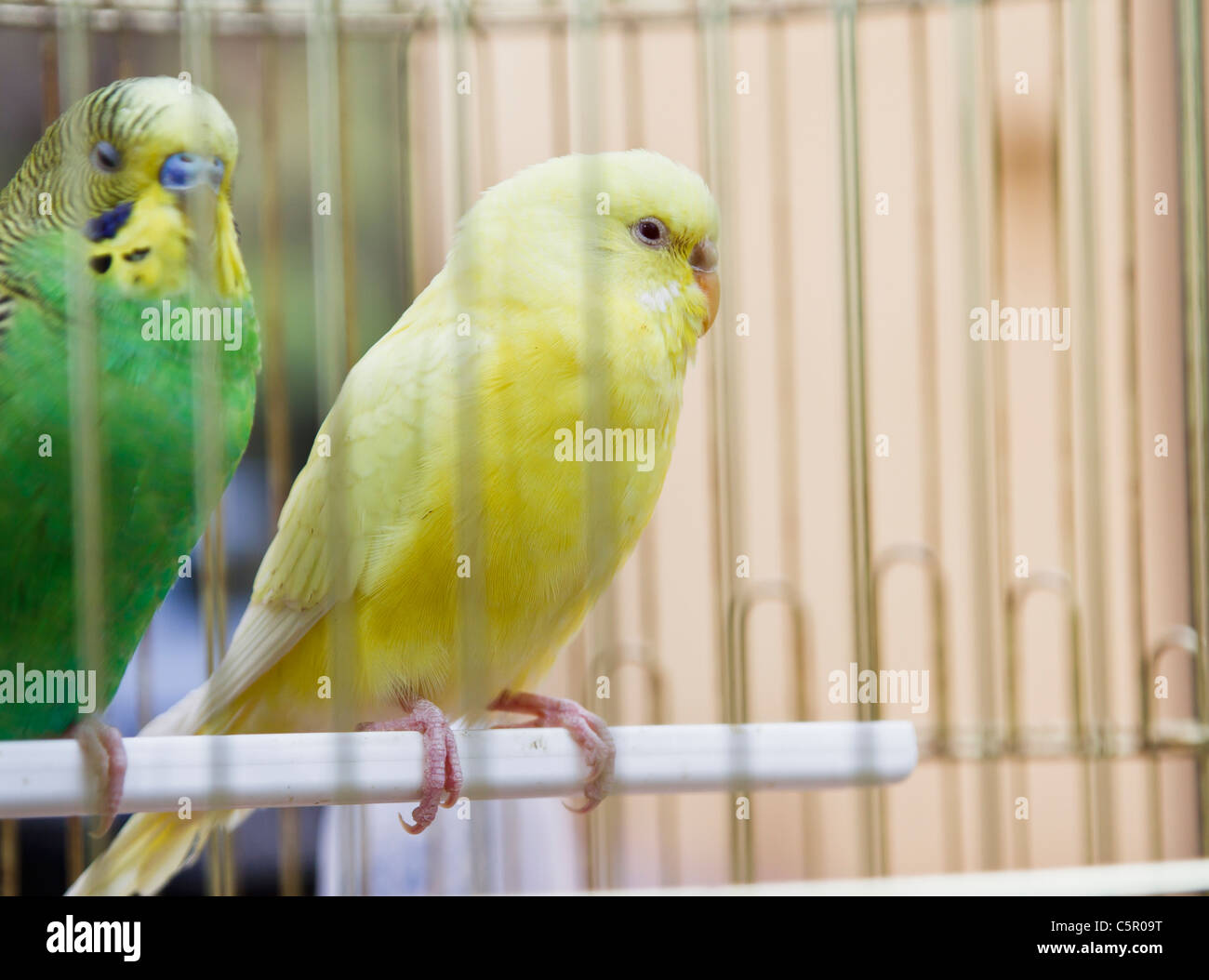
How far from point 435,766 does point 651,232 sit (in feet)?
1.79

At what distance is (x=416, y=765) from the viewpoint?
848mm

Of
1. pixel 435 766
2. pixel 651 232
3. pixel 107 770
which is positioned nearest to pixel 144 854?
pixel 107 770

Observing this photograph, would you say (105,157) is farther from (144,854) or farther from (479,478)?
(144,854)

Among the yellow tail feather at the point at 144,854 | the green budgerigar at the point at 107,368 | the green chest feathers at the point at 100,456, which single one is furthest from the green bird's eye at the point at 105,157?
the yellow tail feather at the point at 144,854

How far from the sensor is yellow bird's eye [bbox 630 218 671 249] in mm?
979

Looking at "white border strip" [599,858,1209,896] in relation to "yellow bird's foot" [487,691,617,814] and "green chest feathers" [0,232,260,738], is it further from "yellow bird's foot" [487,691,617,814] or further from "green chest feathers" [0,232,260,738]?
"green chest feathers" [0,232,260,738]

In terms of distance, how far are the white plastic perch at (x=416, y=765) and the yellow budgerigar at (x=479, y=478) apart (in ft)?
0.16

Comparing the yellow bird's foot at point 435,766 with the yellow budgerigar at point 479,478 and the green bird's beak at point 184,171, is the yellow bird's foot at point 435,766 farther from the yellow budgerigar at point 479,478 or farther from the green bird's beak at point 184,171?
the green bird's beak at point 184,171

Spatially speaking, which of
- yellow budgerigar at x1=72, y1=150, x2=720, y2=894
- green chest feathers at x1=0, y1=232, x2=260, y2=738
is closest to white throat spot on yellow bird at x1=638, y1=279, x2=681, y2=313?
yellow budgerigar at x1=72, y1=150, x2=720, y2=894

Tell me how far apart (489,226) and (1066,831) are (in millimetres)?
1383

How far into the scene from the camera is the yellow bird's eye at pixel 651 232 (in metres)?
0.98

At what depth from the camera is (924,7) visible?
4.34 ft

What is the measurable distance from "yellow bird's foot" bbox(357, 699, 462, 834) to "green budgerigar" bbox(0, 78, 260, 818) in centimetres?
29
